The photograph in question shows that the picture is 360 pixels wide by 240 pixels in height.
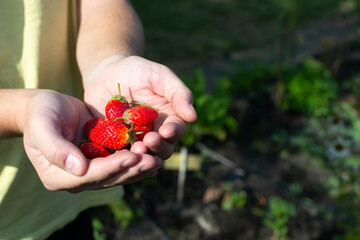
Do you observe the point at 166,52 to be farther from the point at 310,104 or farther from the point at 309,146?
the point at 309,146

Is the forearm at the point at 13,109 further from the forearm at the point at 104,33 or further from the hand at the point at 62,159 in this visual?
the forearm at the point at 104,33

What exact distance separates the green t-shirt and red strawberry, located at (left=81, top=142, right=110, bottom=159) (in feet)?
0.84

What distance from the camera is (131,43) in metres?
1.51

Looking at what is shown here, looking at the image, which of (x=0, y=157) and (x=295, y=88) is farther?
(x=295, y=88)

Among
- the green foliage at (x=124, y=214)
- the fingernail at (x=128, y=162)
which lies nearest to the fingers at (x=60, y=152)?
the fingernail at (x=128, y=162)

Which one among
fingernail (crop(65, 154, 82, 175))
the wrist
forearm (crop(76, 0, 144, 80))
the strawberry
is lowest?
the strawberry

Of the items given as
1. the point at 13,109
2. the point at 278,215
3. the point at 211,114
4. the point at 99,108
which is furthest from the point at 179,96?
the point at 211,114

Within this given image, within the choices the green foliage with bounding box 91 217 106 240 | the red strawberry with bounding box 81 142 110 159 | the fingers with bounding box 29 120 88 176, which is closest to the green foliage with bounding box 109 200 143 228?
the green foliage with bounding box 91 217 106 240

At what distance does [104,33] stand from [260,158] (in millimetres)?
2077

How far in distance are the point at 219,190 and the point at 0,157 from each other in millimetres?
1750

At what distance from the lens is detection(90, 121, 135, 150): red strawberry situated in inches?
48.6

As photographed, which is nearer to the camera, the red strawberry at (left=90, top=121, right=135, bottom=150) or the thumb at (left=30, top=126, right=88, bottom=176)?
the thumb at (left=30, top=126, right=88, bottom=176)

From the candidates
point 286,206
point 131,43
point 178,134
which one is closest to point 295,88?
point 286,206

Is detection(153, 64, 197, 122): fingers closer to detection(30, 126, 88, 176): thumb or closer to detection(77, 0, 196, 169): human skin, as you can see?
detection(77, 0, 196, 169): human skin
